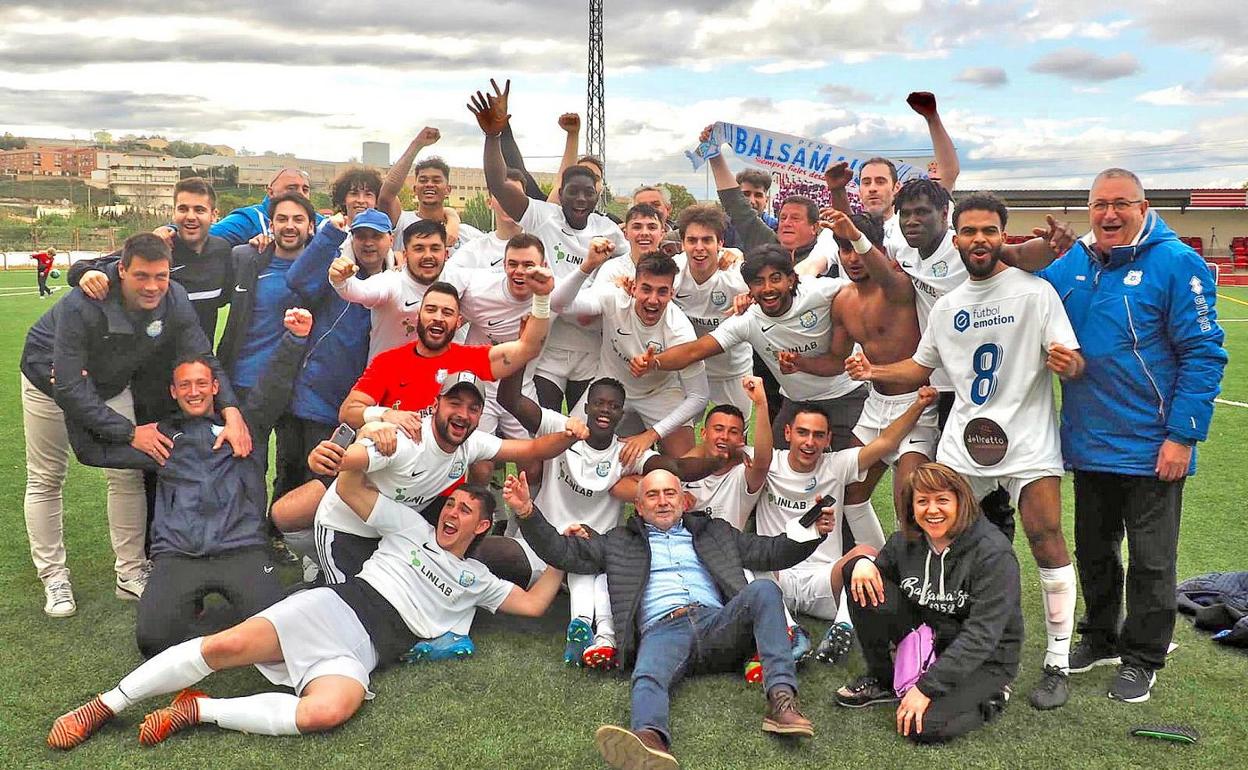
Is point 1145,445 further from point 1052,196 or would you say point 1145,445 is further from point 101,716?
point 1052,196

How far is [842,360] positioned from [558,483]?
1862 mm

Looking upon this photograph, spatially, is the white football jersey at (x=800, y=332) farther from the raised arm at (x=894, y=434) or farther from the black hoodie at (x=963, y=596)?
the black hoodie at (x=963, y=596)

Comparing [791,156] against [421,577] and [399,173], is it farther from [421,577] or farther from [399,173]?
[421,577]

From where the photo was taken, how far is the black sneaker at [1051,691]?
4.22 meters

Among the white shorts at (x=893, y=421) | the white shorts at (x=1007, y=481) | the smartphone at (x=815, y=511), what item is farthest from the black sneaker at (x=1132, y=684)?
the smartphone at (x=815, y=511)

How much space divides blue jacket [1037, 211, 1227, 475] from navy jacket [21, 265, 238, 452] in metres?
4.38

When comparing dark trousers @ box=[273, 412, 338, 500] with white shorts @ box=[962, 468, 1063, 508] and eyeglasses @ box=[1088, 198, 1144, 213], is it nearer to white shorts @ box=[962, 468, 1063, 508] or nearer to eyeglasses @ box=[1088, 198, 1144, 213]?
white shorts @ box=[962, 468, 1063, 508]

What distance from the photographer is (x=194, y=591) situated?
4676mm

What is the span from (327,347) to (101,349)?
1224 mm

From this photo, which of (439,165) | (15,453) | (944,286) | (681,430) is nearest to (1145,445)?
(944,286)

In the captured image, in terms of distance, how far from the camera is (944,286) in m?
5.19

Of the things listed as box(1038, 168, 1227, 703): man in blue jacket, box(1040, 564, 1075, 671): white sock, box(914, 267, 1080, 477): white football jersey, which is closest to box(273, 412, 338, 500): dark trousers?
box(914, 267, 1080, 477): white football jersey

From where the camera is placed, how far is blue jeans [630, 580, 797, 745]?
13.1 ft

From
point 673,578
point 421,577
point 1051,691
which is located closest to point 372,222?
point 421,577
